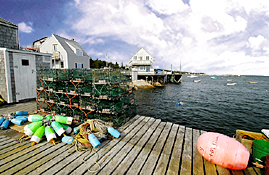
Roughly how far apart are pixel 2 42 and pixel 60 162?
15.9 m

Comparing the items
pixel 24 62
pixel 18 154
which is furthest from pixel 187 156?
pixel 24 62

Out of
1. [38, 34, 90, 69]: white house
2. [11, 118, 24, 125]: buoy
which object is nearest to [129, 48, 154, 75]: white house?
[38, 34, 90, 69]: white house

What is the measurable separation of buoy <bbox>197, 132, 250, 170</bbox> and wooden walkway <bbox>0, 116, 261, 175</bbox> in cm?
24

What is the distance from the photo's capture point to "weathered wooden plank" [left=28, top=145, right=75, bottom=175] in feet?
11.8

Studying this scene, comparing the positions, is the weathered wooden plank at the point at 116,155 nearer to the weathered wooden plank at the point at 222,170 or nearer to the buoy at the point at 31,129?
the weathered wooden plank at the point at 222,170

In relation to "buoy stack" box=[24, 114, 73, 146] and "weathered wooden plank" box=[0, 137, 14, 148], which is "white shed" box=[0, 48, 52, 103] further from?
"buoy stack" box=[24, 114, 73, 146]

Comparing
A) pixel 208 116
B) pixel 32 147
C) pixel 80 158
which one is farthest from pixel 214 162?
pixel 208 116

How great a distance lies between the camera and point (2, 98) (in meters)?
11.0

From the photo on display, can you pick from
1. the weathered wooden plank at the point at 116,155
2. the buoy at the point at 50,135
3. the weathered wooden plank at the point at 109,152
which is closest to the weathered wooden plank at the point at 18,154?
the buoy at the point at 50,135

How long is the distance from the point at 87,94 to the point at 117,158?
140 inches

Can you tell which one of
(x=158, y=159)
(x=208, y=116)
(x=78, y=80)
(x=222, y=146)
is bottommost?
(x=208, y=116)

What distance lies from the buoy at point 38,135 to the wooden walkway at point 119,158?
0.58 ft

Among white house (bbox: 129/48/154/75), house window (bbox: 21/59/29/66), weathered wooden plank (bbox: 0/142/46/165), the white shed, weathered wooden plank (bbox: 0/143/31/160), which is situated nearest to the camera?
weathered wooden plank (bbox: 0/142/46/165)

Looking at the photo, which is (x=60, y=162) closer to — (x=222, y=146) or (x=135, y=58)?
(x=222, y=146)
